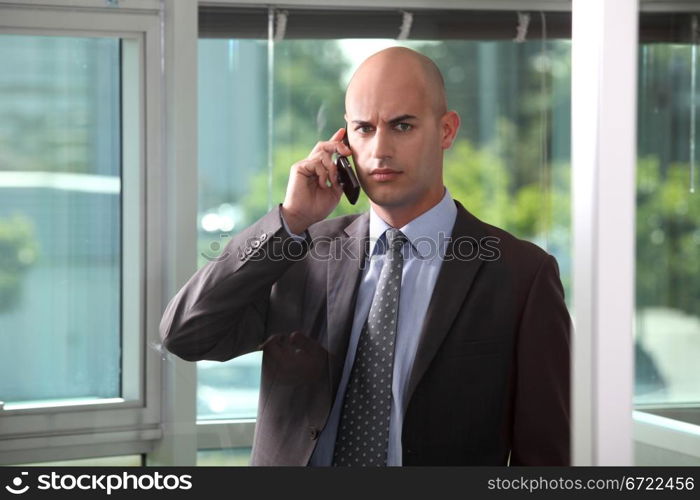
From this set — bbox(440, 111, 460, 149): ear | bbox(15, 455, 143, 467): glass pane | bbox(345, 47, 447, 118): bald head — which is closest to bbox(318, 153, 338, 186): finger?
bbox(345, 47, 447, 118): bald head

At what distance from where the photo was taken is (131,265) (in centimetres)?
162

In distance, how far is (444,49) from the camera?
1.67 m

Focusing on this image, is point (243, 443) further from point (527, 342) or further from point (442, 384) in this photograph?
point (527, 342)

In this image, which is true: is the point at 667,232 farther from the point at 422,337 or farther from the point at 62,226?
the point at 62,226

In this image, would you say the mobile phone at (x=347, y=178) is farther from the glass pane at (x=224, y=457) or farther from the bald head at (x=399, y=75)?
the glass pane at (x=224, y=457)

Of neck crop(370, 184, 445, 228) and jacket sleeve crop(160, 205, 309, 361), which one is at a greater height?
neck crop(370, 184, 445, 228)

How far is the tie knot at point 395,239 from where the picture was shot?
1657 millimetres

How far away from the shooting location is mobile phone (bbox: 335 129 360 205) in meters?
1.65

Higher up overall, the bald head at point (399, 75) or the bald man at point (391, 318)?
the bald head at point (399, 75)

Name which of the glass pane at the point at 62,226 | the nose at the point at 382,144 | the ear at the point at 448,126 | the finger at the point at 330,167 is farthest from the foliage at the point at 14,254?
the ear at the point at 448,126

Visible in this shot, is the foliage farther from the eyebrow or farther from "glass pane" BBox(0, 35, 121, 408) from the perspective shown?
the eyebrow

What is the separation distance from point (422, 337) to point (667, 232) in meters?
0.58

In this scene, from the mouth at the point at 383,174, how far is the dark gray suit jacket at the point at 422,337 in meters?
0.08

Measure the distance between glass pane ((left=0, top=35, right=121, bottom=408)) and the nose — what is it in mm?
486
